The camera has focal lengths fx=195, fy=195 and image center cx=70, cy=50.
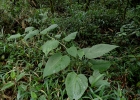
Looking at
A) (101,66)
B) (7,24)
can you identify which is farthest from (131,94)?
(7,24)

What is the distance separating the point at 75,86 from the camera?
164 cm

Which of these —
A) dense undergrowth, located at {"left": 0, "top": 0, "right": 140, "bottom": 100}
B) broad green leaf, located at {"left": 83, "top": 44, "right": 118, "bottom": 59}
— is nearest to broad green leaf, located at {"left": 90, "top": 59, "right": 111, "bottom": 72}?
dense undergrowth, located at {"left": 0, "top": 0, "right": 140, "bottom": 100}

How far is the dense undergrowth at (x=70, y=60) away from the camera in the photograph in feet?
5.90

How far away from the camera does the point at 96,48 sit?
1.85 metres

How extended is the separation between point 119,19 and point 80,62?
6.52 ft

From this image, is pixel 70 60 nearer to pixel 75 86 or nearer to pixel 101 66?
pixel 101 66

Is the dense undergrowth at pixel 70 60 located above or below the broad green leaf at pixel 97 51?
below

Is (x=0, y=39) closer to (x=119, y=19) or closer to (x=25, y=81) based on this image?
(x=25, y=81)

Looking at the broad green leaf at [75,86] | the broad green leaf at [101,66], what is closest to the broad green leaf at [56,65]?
the broad green leaf at [75,86]

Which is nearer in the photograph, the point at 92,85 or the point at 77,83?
the point at 77,83

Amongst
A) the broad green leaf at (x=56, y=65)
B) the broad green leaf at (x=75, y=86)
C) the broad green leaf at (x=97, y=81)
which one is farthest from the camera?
the broad green leaf at (x=97, y=81)

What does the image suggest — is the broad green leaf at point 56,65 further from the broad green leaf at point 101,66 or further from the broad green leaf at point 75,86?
the broad green leaf at point 101,66

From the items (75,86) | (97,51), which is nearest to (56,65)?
(75,86)

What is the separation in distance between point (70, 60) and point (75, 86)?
21.9 inches
